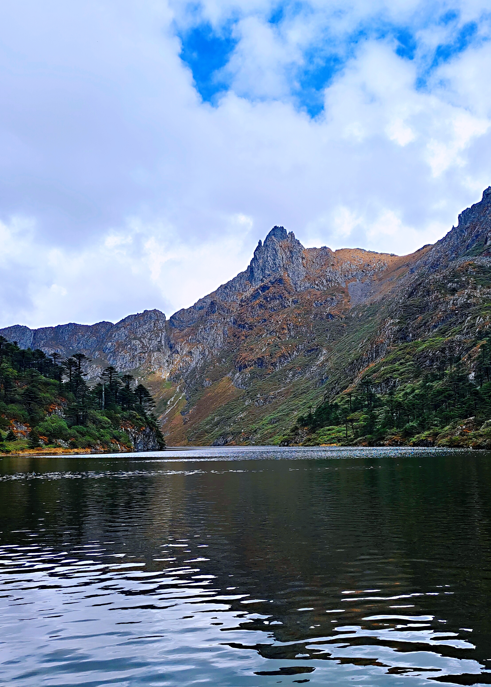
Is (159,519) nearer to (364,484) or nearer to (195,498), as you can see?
(195,498)

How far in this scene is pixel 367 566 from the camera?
25.0m

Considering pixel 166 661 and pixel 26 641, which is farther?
pixel 26 641

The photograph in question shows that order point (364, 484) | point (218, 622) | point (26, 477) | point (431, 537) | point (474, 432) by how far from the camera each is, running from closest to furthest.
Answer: point (218, 622) → point (431, 537) → point (364, 484) → point (26, 477) → point (474, 432)

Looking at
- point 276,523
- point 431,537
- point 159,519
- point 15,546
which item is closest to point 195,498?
point 159,519

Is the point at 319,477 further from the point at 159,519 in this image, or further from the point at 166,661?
the point at 166,661

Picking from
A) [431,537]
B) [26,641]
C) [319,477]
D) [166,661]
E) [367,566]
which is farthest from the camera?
[319,477]

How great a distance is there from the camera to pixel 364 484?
64.4 m

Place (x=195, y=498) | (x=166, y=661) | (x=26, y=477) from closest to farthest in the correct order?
(x=166, y=661) < (x=195, y=498) < (x=26, y=477)

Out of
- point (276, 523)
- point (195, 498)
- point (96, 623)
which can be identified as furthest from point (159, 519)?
point (96, 623)

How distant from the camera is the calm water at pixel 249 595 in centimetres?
1414

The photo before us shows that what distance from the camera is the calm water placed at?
1414cm

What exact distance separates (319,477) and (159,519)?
4052 cm

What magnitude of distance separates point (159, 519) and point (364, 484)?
31.5m

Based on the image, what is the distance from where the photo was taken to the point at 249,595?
20.8 m
